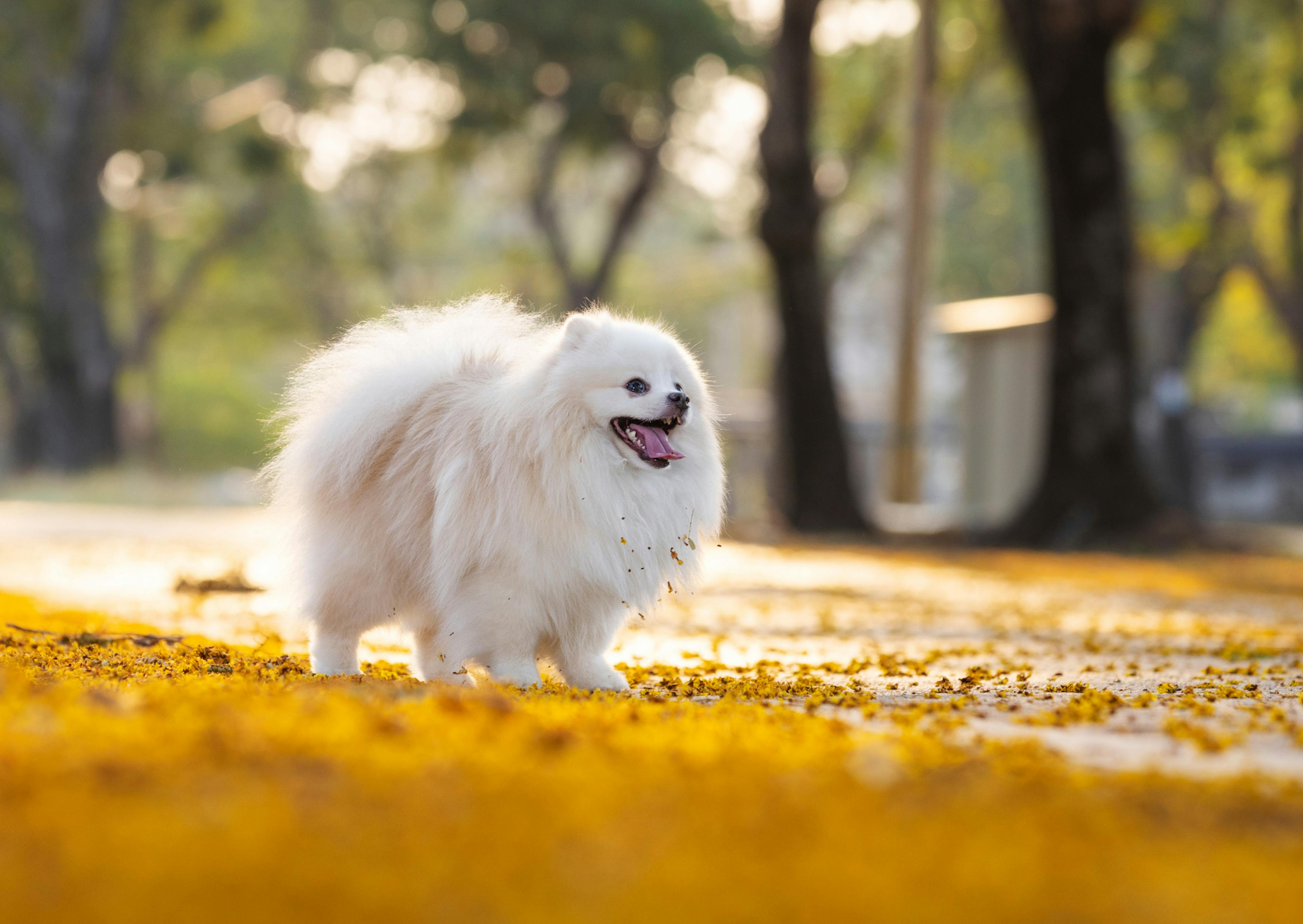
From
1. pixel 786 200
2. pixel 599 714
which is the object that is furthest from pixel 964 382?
pixel 599 714

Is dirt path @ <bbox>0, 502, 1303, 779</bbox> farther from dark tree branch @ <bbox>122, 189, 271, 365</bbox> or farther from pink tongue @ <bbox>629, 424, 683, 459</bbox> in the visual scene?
dark tree branch @ <bbox>122, 189, 271, 365</bbox>

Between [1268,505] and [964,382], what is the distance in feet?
48.1

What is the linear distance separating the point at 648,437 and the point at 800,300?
1479cm

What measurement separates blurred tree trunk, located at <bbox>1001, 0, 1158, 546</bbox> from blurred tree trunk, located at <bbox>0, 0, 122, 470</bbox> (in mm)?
18353

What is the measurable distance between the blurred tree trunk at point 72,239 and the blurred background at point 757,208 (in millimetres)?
79

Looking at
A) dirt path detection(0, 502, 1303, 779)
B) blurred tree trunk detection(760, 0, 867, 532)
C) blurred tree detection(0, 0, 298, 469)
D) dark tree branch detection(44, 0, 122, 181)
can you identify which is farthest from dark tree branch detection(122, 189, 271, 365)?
blurred tree trunk detection(760, 0, 867, 532)

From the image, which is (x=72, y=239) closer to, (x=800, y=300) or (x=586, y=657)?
(x=800, y=300)

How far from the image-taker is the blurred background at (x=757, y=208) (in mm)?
17391

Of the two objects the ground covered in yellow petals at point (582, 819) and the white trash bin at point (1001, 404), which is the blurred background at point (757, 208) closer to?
the white trash bin at point (1001, 404)

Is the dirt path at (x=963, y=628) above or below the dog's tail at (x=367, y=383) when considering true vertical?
below

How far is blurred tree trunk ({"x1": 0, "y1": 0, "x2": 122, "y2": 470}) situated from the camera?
89.1 feet

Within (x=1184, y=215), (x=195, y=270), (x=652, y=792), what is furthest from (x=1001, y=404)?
(x=195, y=270)

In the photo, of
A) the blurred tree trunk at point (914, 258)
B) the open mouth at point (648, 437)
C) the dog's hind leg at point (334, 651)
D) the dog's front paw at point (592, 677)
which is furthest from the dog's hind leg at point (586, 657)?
the blurred tree trunk at point (914, 258)

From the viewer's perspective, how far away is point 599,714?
4121 mm
